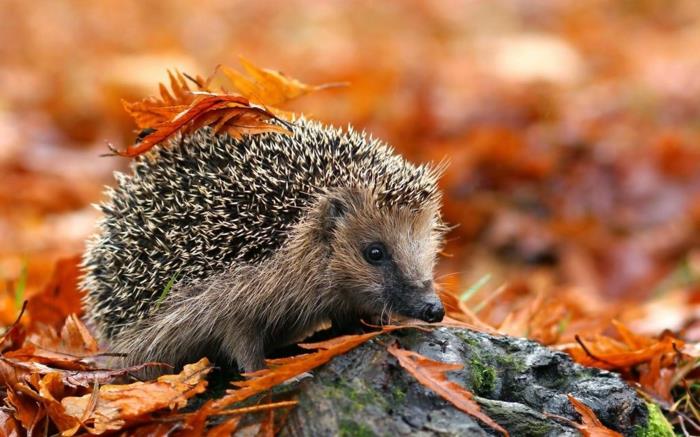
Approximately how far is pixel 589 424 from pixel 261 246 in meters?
2.31

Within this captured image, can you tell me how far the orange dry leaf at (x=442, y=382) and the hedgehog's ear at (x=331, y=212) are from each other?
50.8 inches

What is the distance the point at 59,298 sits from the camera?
7965 mm

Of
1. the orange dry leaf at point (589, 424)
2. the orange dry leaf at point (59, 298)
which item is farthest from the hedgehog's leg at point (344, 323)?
the orange dry leaf at point (59, 298)

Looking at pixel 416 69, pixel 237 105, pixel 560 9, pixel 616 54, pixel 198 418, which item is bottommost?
pixel 198 418

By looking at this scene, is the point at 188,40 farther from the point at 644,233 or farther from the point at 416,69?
the point at 644,233

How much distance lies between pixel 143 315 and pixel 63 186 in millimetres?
9334

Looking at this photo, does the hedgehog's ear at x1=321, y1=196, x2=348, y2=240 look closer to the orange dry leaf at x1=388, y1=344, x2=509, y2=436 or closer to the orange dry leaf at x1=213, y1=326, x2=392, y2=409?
the orange dry leaf at x1=213, y1=326, x2=392, y2=409

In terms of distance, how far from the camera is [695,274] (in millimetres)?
12109

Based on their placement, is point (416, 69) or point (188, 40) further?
point (188, 40)

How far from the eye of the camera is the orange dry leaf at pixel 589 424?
5.07 meters

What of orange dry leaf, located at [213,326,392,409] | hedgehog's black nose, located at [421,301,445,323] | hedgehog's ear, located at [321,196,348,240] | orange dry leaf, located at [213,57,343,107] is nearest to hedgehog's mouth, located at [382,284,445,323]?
hedgehog's black nose, located at [421,301,445,323]

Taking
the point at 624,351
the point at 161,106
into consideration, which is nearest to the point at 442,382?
the point at 624,351

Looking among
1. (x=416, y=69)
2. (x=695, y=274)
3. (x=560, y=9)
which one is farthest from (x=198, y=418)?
(x=560, y=9)

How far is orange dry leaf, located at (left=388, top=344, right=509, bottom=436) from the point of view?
484cm
